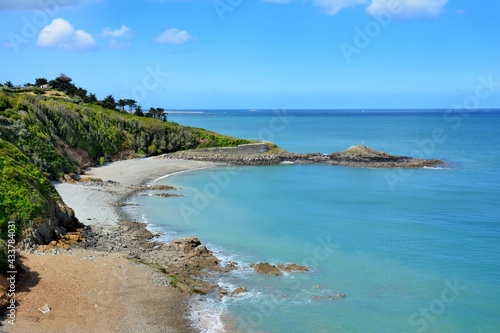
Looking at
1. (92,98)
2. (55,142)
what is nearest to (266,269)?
(55,142)

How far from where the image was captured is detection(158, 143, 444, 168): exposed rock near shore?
6200cm

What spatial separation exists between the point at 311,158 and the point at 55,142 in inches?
1295

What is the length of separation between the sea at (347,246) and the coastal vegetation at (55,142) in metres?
7.24

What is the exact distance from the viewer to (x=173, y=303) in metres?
17.5

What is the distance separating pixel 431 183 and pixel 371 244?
2383cm

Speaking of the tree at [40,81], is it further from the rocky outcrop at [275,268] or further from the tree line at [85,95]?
the rocky outcrop at [275,268]

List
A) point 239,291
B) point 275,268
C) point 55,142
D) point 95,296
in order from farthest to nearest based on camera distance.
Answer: point 55,142, point 275,268, point 239,291, point 95,296

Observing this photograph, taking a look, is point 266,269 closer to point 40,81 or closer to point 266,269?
point 266,269

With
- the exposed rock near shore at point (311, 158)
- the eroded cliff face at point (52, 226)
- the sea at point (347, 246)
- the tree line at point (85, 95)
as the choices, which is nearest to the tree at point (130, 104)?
the tree line at point (85, 95)

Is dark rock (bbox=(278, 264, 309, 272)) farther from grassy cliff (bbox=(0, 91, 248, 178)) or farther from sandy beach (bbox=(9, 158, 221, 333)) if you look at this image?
grassy cliff (bbox=(0, 91, 248, 178))

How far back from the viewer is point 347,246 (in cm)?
2595

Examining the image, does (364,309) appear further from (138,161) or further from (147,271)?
(138,161)

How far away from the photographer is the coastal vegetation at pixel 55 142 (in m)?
22.3

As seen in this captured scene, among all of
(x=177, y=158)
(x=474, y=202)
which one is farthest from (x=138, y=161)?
(x=474, y=202)
